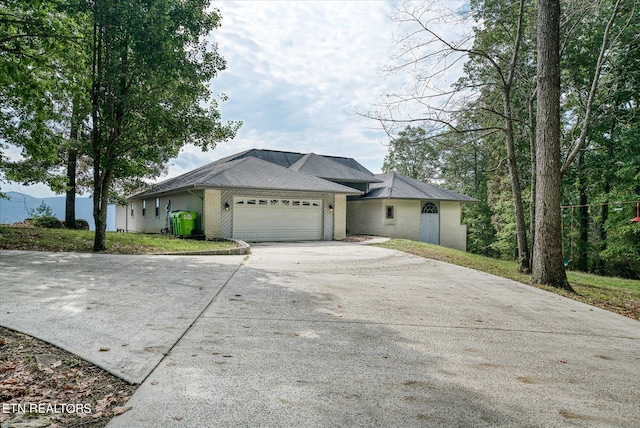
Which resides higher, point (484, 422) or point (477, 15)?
point (477, 15)

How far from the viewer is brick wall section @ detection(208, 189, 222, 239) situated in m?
14.7

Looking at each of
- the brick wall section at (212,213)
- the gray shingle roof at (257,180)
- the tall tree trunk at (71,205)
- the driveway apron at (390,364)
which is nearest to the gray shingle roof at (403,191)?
the gray shingle roof at (257,180)

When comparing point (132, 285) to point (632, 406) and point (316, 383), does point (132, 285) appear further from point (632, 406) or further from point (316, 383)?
point (632, 406)

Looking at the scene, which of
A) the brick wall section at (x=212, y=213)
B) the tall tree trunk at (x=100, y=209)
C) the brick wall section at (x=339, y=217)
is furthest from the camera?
the brick wall section at (x=339, y=217)

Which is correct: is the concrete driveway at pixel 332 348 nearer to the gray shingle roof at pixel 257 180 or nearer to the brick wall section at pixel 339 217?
the gray shingle roof at pixel 257 180

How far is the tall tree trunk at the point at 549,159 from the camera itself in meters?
7.79

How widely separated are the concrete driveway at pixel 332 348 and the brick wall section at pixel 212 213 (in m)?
8.03

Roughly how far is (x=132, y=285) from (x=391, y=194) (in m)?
15.6

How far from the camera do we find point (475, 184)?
32781mm

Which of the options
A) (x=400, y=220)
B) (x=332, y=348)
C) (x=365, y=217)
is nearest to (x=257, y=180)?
(x=365, y=217)

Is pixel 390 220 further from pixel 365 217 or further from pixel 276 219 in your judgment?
pixel 276 219

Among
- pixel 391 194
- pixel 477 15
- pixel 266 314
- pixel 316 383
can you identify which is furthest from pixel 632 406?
pixel 391 194

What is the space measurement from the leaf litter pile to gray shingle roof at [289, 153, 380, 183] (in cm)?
1813

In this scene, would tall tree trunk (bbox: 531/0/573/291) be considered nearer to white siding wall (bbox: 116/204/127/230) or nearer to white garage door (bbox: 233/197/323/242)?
white garage door (bbox: 233/197/323/242)
